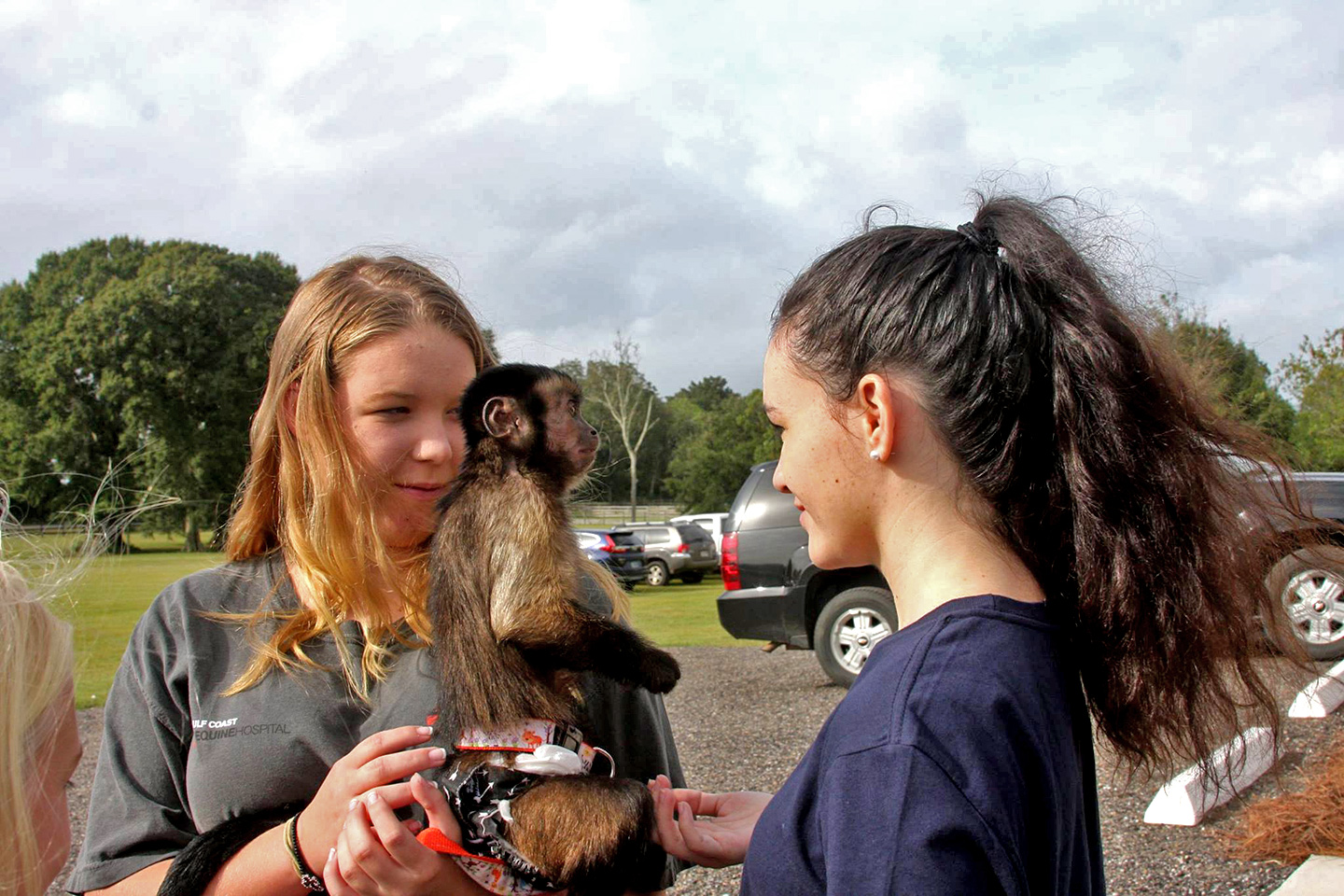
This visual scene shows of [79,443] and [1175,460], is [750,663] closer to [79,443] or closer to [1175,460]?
[1175,460]

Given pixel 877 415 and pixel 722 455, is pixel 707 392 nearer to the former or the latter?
pixel 722 455

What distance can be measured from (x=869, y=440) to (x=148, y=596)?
77.4 feet

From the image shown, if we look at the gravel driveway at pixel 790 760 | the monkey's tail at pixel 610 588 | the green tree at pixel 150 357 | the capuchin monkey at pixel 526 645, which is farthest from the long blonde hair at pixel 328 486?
the green tree at pixel 150 357

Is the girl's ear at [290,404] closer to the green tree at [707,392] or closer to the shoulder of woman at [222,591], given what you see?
the shoulder of woman at [222,591]

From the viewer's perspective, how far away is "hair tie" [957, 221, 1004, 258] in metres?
1.65

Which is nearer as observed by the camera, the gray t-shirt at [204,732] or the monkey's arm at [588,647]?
the gray t-shirt at [204,732]

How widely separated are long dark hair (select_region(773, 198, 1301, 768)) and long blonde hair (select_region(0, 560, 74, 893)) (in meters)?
1.41

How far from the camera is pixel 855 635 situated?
995 cm

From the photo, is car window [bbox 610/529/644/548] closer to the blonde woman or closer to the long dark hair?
the blonde woman

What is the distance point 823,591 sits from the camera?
10.3 m

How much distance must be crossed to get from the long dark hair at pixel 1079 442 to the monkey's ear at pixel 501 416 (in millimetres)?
1417

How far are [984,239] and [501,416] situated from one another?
5.46ft

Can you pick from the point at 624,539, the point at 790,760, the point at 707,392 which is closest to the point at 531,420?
the point at 790,760

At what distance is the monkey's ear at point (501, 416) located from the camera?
285cm
